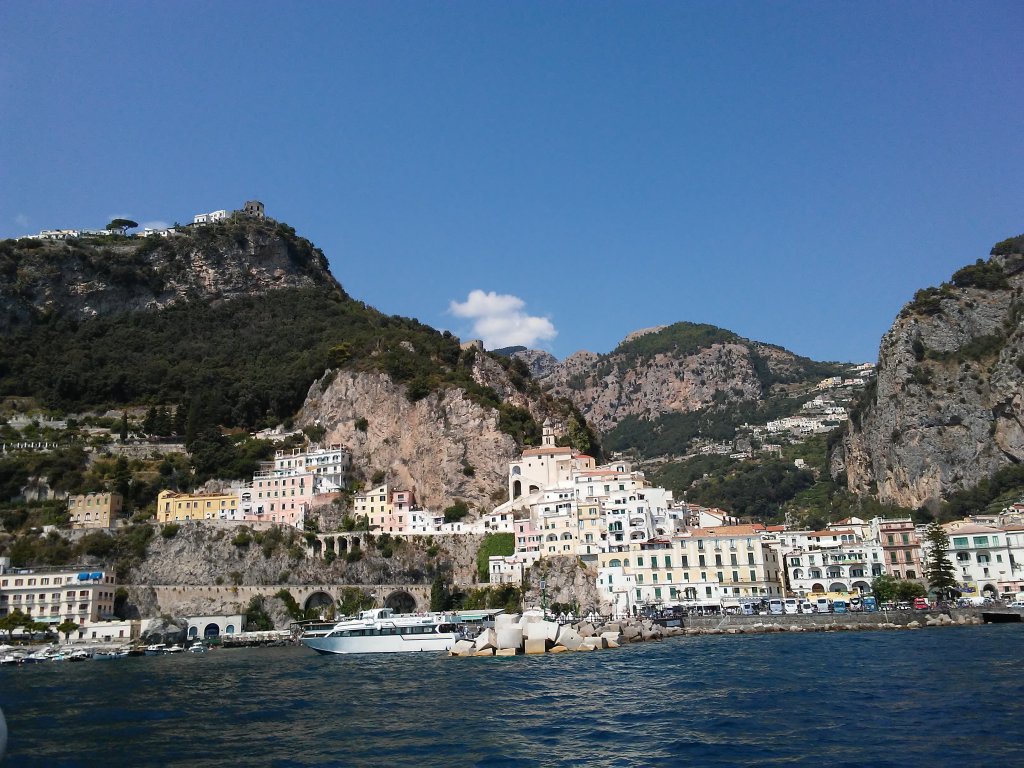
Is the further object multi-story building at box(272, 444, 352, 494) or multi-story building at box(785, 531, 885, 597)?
multi-story building at box(272, 444, 352, 494)

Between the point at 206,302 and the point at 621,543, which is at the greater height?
the point at 206,302

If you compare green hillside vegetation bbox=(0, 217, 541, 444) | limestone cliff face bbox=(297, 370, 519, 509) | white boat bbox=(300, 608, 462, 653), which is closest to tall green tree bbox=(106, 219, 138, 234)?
green hillside vegetation bbox=(0, 217, 541, 444)

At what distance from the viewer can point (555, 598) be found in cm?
7088

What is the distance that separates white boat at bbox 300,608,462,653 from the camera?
56.6m

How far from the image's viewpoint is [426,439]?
89.8m

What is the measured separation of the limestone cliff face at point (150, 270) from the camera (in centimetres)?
12162

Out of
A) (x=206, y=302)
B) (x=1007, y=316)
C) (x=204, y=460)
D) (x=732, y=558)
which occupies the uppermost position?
(x=206, y=302)

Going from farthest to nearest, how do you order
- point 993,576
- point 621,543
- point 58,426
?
1. point 58,426
2. point 621,543
3. point 993,576

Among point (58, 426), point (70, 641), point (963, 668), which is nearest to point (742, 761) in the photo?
point (963, 668)

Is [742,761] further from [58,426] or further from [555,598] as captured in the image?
[58,426]

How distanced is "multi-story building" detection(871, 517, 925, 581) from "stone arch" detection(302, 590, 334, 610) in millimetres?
45411

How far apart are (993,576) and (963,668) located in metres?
40.8

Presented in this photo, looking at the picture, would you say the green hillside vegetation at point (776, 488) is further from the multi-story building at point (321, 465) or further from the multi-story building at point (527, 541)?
the multi-story building at point (321, 465)

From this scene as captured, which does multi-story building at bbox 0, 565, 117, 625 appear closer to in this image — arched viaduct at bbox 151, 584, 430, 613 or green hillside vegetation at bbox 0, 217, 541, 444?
arched viaduct at bbox 151, 584, 430, 613
